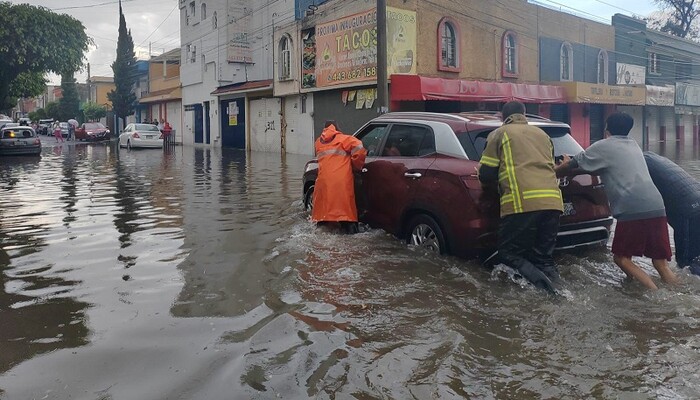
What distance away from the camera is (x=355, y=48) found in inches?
989

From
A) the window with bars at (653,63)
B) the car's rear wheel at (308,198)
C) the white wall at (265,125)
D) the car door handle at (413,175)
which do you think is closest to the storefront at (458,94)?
the white wall at (265,125)

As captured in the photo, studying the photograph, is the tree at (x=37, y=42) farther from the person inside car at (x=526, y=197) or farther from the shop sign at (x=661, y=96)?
the shop sign at (x=661, y=96)

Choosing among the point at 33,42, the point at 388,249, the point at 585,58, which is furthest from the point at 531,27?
the point at 388,249

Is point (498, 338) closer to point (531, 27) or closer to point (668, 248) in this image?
point (668, 248)

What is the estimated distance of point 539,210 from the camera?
5.24m

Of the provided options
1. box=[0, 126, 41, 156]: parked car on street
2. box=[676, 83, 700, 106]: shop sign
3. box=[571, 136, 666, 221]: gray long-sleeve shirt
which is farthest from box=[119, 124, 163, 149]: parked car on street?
box=[676, 83, 700, 106]: shop sign

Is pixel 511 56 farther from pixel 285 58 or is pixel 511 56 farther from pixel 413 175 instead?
pixel 413 175

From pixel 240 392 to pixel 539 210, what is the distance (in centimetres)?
293

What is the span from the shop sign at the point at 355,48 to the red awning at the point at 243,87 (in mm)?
4598

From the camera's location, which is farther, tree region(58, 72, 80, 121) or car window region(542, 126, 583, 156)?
tree region(58, 72, 80, 121)

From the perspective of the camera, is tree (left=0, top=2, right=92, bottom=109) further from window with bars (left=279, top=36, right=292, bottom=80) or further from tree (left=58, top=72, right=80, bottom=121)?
tree (left=58, top=72, right=80, bottom=121)

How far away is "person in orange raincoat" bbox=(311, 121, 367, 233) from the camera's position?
24.8 ft

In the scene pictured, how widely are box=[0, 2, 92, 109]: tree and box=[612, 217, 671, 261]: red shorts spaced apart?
3043 cm

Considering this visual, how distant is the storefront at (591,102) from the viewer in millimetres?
29361
